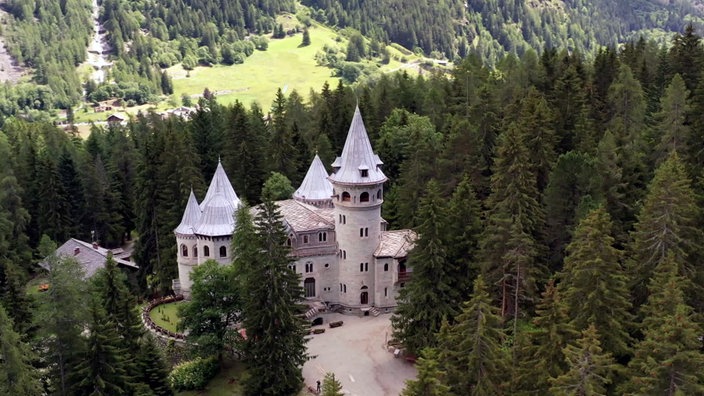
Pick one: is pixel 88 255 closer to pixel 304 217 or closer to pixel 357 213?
pixel 304 217

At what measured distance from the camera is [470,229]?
6119cm

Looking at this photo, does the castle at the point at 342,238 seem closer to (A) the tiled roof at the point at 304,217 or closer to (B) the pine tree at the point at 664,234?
(A) the tiled roof at the point at 304,217

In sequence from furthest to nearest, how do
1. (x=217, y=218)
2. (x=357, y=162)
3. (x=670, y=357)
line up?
(x=217, y=218) → (x=357, y=162) → (x=670, y=357)

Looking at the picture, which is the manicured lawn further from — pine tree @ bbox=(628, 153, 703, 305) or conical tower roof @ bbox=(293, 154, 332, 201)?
pine tree @ bbox=(628, 153, 703, 305)

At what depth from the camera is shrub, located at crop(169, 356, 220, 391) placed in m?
60.5

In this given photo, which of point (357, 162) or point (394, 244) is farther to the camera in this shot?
point (394, 244)

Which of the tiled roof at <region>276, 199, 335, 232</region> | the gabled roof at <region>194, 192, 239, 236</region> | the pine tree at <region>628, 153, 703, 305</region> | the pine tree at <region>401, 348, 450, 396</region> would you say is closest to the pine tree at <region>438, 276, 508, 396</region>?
the pine tree at <region>401, 348, 450, 396</region>

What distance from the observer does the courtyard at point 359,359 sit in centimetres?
5853

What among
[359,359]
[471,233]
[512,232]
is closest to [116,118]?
[359,359]

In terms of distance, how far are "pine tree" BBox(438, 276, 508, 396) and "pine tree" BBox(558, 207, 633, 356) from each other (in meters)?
5.25

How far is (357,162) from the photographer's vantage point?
68500mm

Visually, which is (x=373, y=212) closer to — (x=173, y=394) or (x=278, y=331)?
(x=278, y=331)

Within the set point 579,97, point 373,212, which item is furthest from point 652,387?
point 579,97

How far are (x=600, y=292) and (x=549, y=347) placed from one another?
5.07 meters
